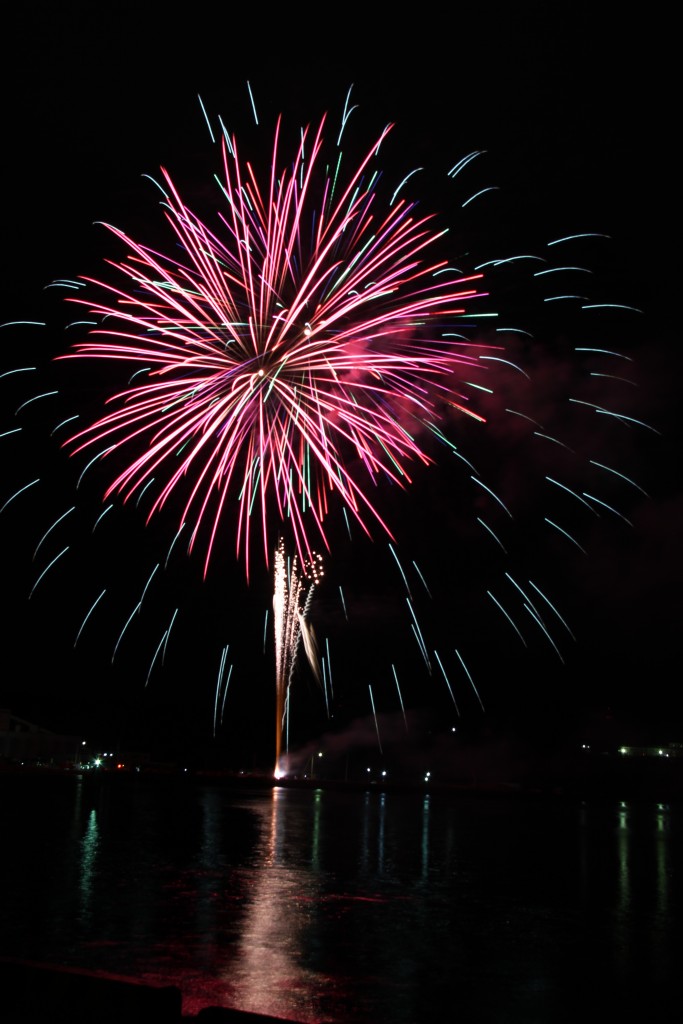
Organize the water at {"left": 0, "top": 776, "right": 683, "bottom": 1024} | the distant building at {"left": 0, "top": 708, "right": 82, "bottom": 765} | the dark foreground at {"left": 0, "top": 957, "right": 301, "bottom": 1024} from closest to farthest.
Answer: the dark foreground at {"left": 0, "top": 957, "right": 301, "bottom": 1024}, the water at {"left": 0, "top": 776, "right": 683, "bottom": 1024}, the distant building at {"left": 0, "top": 708, "right": 82, "bottom": 765}

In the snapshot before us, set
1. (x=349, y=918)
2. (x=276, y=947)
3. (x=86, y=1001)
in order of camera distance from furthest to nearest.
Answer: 1. (x=349, y=918)
2. (x=276, y=947)
3. (x=86, y=1001)

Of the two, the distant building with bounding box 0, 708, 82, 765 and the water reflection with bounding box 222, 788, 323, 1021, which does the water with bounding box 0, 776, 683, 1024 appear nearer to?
the water reflection with bounding box 222, 788, 323, 1021

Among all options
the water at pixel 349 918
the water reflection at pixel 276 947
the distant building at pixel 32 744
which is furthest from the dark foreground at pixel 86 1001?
the distant building at pixel 32 744

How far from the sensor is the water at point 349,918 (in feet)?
24.5

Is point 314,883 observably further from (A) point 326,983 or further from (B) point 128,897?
(A) point 326,983

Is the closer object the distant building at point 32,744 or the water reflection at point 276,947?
the water reflection at point 276,947

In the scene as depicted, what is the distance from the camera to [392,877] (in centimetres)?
1540

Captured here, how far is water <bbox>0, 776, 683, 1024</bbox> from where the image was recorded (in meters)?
7.45

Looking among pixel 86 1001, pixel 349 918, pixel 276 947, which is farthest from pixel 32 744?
pixel 86 1001

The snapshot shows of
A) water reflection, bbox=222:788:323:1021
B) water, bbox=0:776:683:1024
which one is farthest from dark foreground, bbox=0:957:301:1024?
water reflection, bbox=222:788:323:1021

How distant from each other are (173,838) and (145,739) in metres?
65.4

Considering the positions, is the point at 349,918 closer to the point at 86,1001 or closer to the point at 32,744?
the point at 86,1001

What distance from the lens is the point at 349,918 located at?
10914 mm

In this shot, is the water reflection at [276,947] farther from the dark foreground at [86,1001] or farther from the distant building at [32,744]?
the distant building at [32,744]
